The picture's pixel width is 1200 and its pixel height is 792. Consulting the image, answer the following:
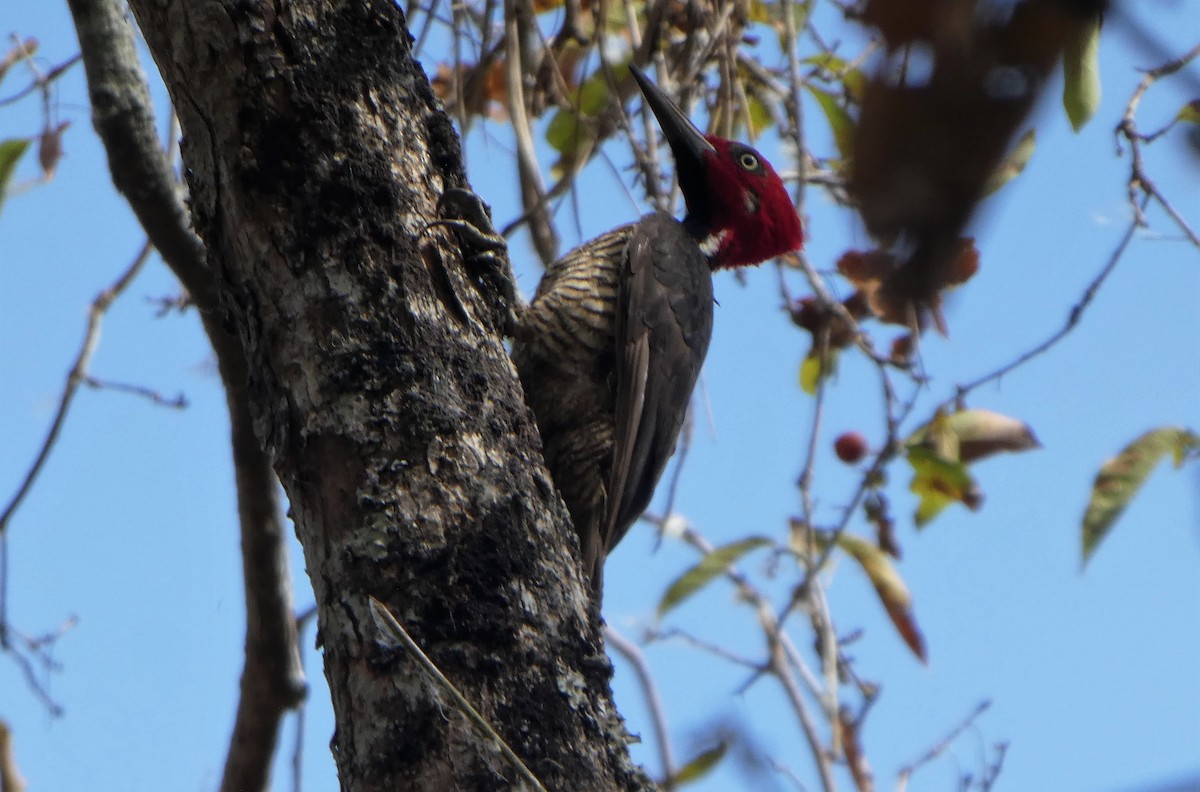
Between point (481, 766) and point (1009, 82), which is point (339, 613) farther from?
point (1009, 82)

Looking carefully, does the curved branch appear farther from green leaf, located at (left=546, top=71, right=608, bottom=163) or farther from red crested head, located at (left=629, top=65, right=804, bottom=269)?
red crested head, located at (left=629, top=65, right=804, bottom=269)

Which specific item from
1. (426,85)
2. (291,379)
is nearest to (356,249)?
(291,379)

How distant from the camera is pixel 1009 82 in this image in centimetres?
67

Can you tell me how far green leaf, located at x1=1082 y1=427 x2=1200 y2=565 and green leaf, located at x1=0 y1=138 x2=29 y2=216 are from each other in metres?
3.20

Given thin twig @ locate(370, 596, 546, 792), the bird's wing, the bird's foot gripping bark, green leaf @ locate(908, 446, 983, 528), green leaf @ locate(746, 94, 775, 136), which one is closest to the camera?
thin twig @ locate(370, 596, 546, 792)

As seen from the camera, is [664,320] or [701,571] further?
[701,571]

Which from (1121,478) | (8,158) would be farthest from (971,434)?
(8,158)

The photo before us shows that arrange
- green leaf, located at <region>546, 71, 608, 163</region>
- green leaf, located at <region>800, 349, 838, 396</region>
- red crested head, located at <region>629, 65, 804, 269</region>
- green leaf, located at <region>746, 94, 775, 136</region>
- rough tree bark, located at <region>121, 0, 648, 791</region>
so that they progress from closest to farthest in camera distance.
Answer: rough tree bark, located at <region>121, 0, 648, 791</region>, green leaf, located at <region>546, 71, 608, 163</region>, green leaf, located at <region>800, 349, 838, 396</region>, red crested head, located at <region>629, 65, 804, 269</region>, green leaf, located at <region>746, 94, 775, 136</region>

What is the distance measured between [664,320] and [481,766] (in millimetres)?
2099

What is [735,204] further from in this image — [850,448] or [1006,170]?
[1006,170]

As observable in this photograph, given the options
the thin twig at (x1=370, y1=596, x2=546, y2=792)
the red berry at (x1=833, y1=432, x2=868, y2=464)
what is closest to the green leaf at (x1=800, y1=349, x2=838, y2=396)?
the red berry at (x1=833, y1=432, x2=868, y2=464)

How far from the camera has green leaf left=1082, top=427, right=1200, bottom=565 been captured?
294 centimetres

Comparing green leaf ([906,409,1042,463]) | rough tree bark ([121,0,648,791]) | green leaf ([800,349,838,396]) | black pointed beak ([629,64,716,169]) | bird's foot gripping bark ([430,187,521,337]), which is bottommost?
rough tree bark ([121,0,648,791])

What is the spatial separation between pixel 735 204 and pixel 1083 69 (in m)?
3.84
